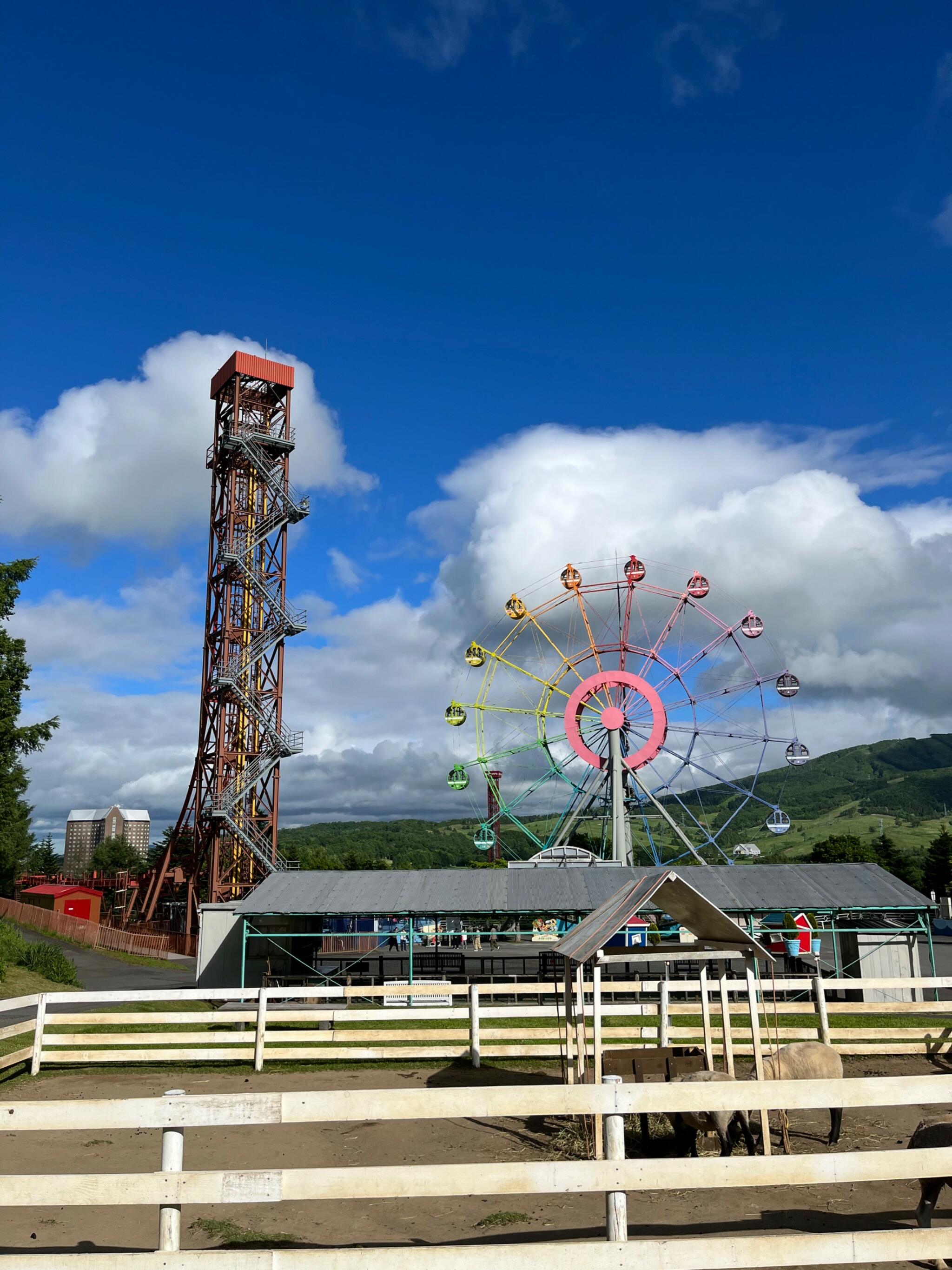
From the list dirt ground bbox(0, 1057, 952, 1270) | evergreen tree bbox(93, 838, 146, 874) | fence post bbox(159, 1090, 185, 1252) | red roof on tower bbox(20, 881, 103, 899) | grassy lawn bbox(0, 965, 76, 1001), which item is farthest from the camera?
evergreen tree bbox(93, 838, 146, 874)

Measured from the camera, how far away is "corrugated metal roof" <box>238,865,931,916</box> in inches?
960

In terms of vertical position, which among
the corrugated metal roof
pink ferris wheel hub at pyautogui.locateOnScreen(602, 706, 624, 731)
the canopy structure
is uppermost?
pink ferris wheel hub at pyautogui.locateOnScreen(602, 706, 624, 731)

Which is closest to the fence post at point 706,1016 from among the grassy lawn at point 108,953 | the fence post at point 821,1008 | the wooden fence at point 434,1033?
the wooden fence at point 434,1033

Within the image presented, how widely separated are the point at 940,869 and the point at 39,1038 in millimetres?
81155

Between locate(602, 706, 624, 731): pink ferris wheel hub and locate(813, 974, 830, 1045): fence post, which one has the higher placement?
locate(602, 706, 624, 731): pink ferris wheel hub

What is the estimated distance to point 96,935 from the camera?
1737 inches

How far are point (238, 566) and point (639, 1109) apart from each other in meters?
46.9

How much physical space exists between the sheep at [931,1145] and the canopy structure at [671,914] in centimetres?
333

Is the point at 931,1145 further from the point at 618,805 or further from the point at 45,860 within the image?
the point at 45,860

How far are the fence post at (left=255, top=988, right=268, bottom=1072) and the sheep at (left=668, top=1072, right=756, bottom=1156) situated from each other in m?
7.06

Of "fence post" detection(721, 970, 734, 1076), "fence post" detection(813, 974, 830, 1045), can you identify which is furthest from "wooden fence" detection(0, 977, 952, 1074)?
"fence post" detection(721, 970, 734, 1076)


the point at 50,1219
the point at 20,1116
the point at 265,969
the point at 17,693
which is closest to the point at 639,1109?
the point at 20,1116

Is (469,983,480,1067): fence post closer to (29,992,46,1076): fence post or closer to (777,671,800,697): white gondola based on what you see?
(29,992,46,1076): fence post

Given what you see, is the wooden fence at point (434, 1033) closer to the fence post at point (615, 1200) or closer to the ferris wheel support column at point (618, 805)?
the fence post at point (615, 1200)
